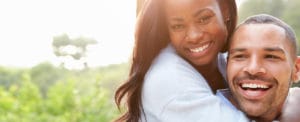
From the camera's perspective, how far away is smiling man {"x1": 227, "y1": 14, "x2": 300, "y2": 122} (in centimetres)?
133

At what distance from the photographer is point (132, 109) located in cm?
150

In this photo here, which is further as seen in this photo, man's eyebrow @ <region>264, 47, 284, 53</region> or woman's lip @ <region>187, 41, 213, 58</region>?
woman's lip @ <region>187, 41, 213, 58</region>

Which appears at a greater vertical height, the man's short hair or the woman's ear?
the man's short hair

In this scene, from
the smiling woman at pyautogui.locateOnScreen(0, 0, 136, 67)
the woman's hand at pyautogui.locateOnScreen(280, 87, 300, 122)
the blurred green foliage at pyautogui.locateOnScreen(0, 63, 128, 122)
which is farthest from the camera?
the smiling woman at pyautogui.locateOnScreen(0, 0, 136, 67)

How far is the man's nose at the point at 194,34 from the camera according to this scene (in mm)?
1432

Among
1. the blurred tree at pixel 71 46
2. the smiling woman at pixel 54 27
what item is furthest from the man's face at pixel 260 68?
the blurred tree at pixel 71 46

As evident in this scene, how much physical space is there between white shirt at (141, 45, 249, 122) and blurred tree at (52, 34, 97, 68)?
14.5ft

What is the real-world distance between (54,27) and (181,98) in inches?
197

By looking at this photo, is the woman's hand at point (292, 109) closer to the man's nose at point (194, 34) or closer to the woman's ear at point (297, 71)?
the woman's ear at point (297, 71)

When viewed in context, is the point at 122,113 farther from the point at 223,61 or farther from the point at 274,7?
the point at 274,7

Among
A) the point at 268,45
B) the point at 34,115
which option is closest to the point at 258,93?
the point at 268,45

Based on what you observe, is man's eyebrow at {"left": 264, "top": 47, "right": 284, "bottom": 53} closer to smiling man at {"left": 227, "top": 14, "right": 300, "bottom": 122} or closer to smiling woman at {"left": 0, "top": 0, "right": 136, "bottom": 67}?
smiling man at {"left": 227, "top": 14, "right": 300, "bottom": 122}

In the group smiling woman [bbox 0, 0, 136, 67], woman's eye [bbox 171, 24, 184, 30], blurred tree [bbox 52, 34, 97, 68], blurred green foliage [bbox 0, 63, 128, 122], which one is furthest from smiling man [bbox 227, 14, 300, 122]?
blurred tree [bbox 52, 34, 97, 68]

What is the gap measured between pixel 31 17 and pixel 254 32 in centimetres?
495
